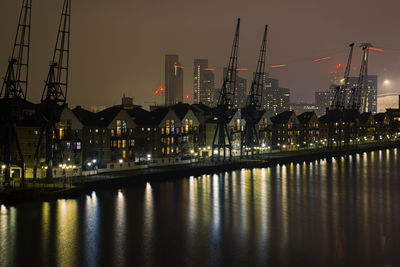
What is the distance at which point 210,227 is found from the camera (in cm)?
Result: 2012

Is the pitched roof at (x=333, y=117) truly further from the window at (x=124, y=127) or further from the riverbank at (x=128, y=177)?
the window at (x=124, y=127)

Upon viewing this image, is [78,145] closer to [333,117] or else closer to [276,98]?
[333,117]

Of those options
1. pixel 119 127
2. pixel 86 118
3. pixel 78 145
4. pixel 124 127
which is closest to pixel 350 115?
pixel 124 127

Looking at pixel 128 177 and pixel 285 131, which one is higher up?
pixel 285 131

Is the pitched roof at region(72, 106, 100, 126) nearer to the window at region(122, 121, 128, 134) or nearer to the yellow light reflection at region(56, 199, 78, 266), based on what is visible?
the window at region(122, 121, 128, 134)

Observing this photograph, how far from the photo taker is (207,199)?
26469mm

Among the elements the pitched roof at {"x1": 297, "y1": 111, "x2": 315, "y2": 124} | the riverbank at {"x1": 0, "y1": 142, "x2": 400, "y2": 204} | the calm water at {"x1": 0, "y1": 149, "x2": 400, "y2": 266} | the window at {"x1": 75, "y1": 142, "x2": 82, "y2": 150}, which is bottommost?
the calm water at {"x1": 0, "y1": 149, "x2": 400, "y2": 266}

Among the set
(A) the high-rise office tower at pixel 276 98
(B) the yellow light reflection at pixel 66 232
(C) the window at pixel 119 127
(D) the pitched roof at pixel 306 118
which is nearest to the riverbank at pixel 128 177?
(B) the yellow light reflection at pixel 66 232

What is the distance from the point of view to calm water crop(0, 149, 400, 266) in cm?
1596

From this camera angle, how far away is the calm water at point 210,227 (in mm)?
15961

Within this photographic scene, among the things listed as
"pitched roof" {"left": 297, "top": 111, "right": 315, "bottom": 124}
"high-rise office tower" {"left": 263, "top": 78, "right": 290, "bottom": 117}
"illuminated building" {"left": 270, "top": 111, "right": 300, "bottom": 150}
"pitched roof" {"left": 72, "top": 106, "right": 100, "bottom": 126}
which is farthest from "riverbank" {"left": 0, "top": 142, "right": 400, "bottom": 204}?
"high-rise office tower" {"left": 263, "top": 78, "right": 290, "bottom": 117}

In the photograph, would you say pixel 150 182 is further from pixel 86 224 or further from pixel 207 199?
pixel 86 224

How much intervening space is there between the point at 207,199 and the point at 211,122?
21202mm

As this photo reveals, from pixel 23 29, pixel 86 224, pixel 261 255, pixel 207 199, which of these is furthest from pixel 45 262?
pixel 23 29
